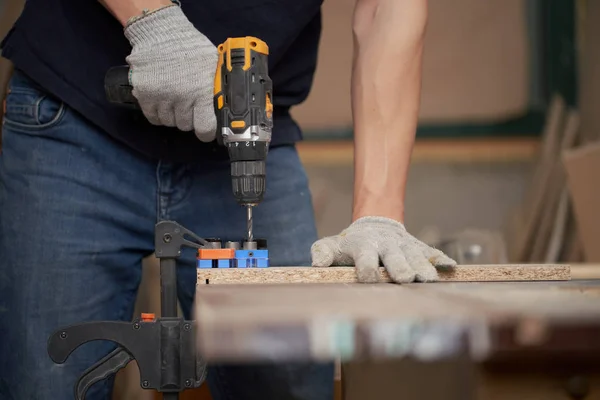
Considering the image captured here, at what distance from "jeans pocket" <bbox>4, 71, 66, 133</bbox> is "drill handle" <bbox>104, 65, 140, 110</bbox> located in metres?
0.19

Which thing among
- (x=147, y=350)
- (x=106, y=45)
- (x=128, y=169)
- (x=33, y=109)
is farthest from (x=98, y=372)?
(x=106, y=45)

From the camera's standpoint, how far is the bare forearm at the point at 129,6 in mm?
1352

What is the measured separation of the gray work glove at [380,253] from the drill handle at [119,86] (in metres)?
0.45

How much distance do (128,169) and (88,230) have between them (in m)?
0.15

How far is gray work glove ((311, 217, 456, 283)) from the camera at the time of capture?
117cm

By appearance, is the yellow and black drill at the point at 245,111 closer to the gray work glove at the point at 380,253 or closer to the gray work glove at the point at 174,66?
the gray work glove at the point at 174,66

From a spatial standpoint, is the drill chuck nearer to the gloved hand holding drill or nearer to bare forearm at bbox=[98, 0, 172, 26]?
the gloved hand holding drill

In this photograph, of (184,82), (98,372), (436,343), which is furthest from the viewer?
(184,82)

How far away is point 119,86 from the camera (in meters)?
→ 1.36

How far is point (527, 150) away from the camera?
4707 mm

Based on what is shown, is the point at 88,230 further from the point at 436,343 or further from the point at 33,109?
the point at 436,343

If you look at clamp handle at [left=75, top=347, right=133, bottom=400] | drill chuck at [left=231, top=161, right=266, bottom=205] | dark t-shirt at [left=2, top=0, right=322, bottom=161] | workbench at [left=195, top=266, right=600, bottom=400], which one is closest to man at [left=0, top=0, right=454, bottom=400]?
dark t-shirt at [left=2, top=0, right=322, bottom=161]

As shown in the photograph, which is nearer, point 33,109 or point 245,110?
point 245,110

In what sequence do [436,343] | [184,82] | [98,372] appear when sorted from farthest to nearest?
[184,82]
[98,372]
[436,343]
